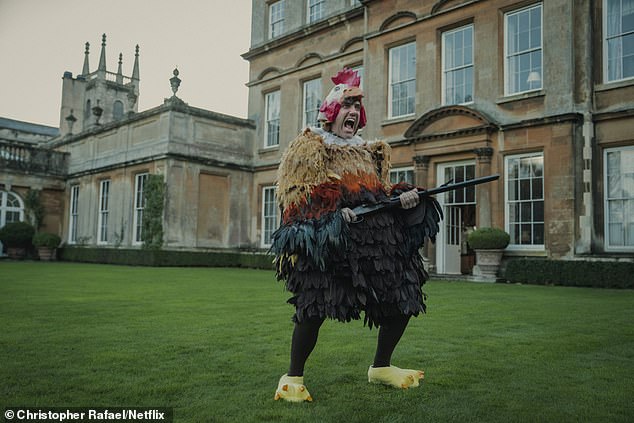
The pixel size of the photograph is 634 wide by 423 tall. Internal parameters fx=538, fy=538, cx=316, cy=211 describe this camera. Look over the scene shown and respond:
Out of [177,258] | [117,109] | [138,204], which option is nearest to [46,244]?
[138,204]

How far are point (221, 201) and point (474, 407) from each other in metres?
17.6

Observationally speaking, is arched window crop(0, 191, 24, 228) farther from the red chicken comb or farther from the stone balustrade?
the red chicken comb

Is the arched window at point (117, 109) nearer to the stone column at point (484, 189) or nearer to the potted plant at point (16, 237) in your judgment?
the potted plant at point (16, 237)

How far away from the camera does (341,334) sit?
4.74 metres

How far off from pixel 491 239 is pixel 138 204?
512 inches

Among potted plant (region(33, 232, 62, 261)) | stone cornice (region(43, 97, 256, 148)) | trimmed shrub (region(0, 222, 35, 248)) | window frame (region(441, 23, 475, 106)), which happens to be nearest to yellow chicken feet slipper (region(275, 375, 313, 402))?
window frame (region(441, 23, 475, 106))

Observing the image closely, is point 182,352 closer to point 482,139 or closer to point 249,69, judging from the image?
point 482,139

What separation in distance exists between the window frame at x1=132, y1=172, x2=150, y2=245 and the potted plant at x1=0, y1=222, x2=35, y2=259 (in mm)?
5777

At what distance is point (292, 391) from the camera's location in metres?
2.75

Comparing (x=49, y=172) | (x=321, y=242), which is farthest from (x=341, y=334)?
(x=49, y=172)

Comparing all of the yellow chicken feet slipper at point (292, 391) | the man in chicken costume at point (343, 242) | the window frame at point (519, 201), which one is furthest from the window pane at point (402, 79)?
the yellow chicken feet slipper at point (292, 391)

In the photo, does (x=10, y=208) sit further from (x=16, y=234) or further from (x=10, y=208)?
(x=16, y=234)

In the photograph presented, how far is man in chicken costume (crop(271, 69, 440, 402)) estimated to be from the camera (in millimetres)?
2830

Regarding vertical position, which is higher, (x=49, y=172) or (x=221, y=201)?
(x=49, y=172)
